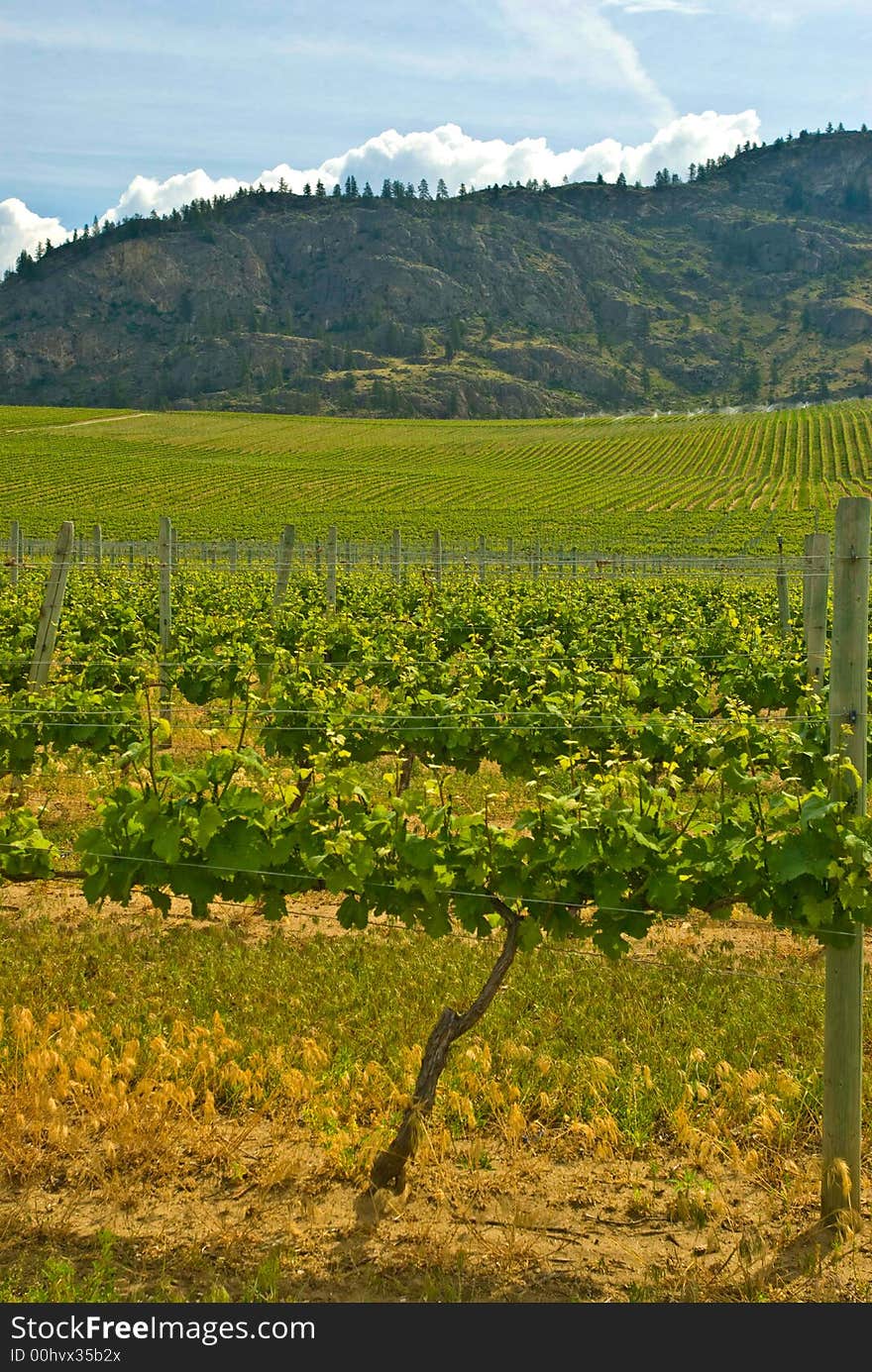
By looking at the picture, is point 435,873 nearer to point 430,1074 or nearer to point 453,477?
point 430,1074

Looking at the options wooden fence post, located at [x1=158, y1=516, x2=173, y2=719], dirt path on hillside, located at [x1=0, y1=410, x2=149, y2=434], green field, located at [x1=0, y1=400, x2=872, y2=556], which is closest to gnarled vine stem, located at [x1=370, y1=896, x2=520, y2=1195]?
wooden fence post, located at [x1=158, y1=516, x2=173, y2=719]

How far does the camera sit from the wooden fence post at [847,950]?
3838mm

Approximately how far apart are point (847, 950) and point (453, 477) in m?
71.9

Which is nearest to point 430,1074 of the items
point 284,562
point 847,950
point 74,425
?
point 847,950

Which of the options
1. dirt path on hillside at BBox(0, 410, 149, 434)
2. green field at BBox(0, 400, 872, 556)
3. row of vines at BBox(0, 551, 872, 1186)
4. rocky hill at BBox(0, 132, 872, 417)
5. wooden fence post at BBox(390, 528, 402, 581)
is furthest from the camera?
rocky hill at BBox(0, 132, 872, 417)

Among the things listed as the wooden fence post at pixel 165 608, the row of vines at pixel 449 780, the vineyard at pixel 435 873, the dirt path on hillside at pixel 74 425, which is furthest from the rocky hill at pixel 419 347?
the vineyard at pixel 435 873

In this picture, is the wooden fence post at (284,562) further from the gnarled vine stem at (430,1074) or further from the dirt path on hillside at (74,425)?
the dirt path on hillside at (74,425)

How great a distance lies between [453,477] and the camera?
74.1 metres

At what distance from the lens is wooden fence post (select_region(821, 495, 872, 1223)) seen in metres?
3.84

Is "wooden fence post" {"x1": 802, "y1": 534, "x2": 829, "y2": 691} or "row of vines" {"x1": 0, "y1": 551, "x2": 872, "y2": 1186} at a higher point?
"wooden fence post" {"x1": 802, "y1": 534, "x2": 829, "y2": 691}

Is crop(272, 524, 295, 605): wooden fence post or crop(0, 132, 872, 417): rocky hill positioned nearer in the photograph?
crop(272, 524, 295, 605): wooden fence post

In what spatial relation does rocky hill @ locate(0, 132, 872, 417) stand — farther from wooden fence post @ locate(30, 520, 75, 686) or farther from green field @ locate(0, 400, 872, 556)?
wooden fence post @ locate(30, 520, 75, 686)

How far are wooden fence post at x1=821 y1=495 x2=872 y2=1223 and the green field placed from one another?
38617mm

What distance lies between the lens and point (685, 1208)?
3.90 metres
